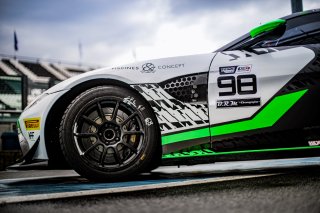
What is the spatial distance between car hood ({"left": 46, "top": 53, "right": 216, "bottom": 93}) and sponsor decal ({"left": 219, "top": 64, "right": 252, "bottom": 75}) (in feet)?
0.39

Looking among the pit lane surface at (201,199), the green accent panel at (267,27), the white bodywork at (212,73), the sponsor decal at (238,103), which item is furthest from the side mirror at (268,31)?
the pit lane surface at (201,199)

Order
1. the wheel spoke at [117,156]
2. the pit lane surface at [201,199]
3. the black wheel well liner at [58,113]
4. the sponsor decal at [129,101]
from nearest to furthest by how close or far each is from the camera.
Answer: the pit lane surface at [201,199]
the wheel spoke at [117,156]
the sponsor decal at [129,101]
the black wheel well liner at [58,113]

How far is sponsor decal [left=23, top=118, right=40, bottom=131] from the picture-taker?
2773 mm

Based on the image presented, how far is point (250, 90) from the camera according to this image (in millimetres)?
2621

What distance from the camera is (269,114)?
2.61 metres

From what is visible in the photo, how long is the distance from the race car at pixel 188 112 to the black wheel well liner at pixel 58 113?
0.01 m

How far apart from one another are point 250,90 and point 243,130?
0.31m

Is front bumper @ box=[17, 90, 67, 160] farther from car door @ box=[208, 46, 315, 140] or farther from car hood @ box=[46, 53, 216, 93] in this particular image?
car door @ box=[208, 46, 315, 140]

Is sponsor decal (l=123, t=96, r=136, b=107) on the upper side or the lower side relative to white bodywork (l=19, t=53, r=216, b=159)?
lower

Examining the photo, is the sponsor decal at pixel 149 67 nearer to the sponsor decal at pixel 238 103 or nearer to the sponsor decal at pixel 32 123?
the sponsor decal at pixel 238 103

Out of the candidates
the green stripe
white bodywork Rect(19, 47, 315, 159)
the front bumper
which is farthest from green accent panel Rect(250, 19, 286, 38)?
the front bumper

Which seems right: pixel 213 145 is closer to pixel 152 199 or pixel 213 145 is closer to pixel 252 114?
pixel 252 114

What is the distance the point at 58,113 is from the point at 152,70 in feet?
2.79

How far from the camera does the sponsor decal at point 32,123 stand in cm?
277
